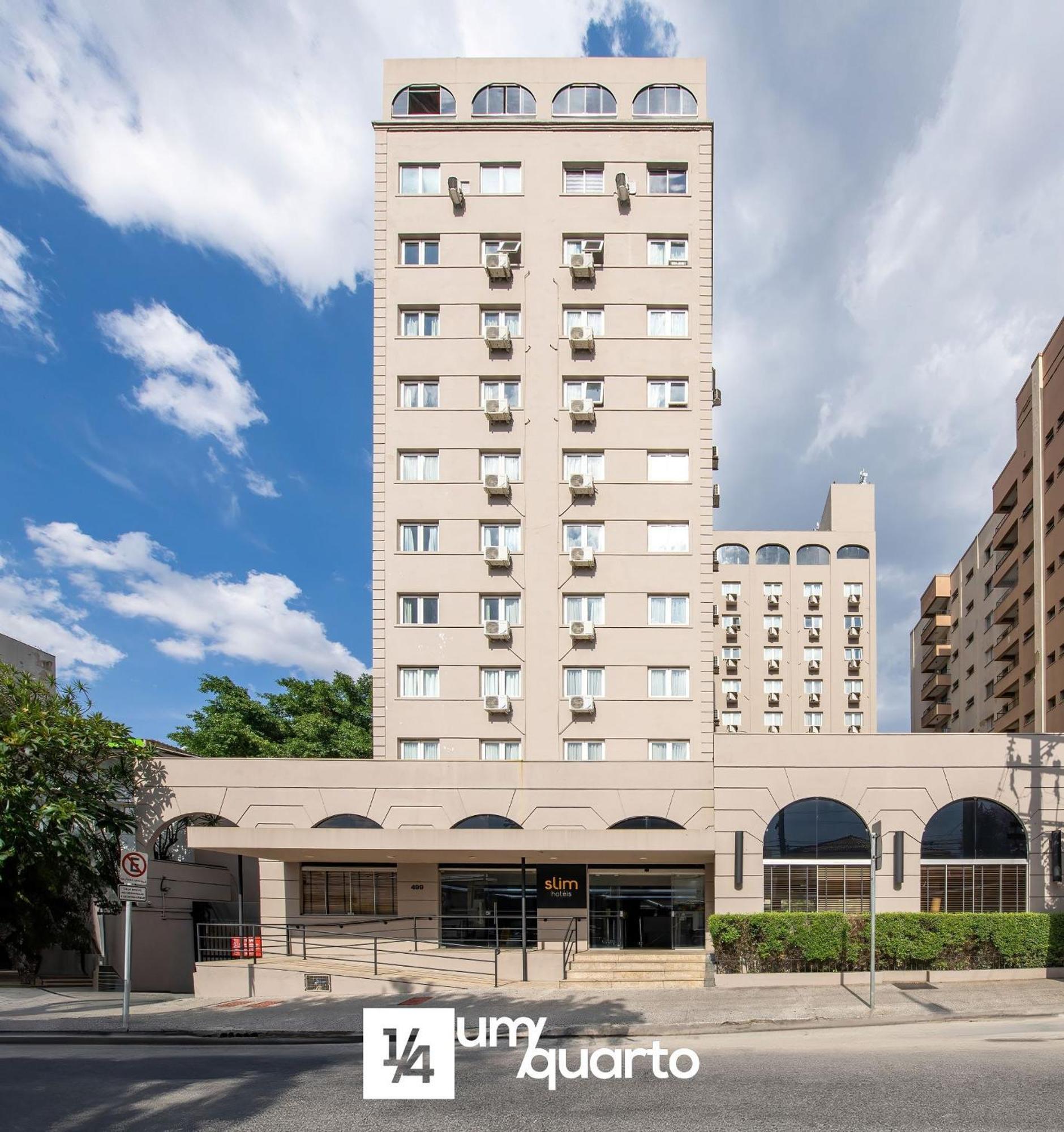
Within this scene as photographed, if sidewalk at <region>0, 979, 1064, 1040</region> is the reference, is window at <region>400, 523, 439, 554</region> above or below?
above

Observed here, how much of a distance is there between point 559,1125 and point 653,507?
74.0ft

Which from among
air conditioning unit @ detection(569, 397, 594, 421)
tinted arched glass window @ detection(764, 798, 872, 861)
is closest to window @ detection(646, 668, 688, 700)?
tinted arched glass window @ detection(764, 798, 872, 861)

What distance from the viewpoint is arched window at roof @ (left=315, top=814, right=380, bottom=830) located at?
25.9 meters

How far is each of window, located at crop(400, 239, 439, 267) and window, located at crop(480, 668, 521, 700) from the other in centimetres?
1398

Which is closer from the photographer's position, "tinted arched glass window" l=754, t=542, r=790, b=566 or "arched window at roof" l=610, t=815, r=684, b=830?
"arched window at roof" l=610, t=815, r=684, b=830

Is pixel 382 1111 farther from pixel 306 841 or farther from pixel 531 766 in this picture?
pixel 531 766

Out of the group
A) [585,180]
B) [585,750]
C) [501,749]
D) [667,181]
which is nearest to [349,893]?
[501,749]

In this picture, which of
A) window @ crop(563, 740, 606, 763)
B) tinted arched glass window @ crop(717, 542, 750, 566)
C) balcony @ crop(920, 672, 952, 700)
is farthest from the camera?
tinted arched glass window @ crop(717, 542, 750, 566)

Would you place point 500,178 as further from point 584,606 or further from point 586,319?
point 584,606

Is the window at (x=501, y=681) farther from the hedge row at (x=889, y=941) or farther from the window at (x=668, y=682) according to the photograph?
the hedge row at (x=889, y=941)

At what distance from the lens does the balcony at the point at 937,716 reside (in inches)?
2908

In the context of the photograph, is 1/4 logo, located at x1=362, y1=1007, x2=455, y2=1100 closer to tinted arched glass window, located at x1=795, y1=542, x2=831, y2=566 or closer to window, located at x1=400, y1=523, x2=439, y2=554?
window, located at x1=400, y1=523, x2=439, y2=554

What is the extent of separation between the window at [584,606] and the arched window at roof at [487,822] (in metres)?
6.96

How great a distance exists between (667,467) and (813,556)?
51.9 metres
